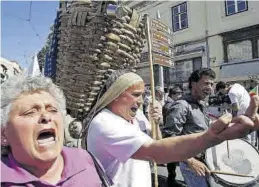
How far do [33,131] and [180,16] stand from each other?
53.9ft

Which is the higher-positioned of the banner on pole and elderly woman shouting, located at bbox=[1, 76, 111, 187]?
the banner on pole

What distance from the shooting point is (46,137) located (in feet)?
4.71

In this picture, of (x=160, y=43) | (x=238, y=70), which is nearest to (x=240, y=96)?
(x=160, y=43)

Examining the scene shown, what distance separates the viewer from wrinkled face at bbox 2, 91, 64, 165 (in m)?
1.38

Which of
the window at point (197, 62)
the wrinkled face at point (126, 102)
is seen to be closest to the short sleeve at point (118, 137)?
the wrinkled face at point (126, 102)

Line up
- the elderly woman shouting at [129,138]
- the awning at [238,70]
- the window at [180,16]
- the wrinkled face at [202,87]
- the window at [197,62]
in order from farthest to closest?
the window at [180,16] < the window at [197,62] < the awning at [238,70] < the wrinkled face at [202,87] < the elderly woman shouting at [129,138]

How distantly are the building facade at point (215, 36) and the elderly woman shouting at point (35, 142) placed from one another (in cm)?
1233

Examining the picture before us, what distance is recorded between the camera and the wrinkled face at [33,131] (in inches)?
54.2

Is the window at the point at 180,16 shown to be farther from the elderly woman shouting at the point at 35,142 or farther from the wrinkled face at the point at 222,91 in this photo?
the elderly woman shouting at the point at 35,142

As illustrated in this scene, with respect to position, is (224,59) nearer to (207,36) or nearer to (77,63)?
(207,36)

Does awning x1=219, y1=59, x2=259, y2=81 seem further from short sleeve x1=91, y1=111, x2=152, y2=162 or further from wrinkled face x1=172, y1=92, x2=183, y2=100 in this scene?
short sleeve x1=91, y1=111, x2=152, y2=162

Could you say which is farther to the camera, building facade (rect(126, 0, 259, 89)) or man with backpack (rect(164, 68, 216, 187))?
building facade (rect(126, 0, 259, 89))

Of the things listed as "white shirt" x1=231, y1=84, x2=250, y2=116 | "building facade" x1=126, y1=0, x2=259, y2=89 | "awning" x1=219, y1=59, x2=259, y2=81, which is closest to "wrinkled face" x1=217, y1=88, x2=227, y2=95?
"white shirt" x1=231, y1=84, x2=250, y2=116

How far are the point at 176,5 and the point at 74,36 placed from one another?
51.0 feet
